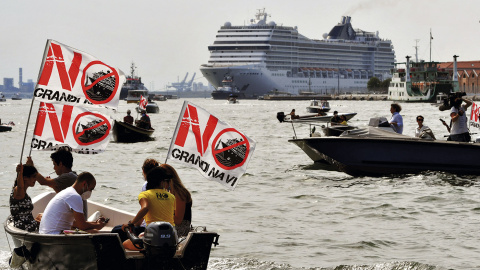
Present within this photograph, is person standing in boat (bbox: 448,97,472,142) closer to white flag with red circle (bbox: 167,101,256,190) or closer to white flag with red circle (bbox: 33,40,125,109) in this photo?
white flag with red circle (bbox: 167,101,256,190)

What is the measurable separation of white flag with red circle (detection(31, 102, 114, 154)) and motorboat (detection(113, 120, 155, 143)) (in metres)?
28.0

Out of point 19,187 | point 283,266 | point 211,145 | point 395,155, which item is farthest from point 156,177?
point 395,155

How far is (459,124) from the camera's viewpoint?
65.9 ft

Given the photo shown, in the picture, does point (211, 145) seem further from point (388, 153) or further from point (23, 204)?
point (388, 153)

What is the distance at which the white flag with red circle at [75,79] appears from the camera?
11164mm

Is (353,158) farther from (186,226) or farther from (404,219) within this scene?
(186,226)

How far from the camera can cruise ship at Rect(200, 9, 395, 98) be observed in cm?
17862

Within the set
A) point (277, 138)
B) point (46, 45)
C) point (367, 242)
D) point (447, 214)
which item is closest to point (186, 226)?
point (46, 45)

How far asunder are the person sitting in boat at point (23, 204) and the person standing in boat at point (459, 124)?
11.4 metres

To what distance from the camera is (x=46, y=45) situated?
1120 cm

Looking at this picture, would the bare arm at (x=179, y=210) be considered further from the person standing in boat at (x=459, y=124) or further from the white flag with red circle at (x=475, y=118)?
the white flag with red circle at (x=475, y=118)

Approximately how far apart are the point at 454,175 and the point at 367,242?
315 inches

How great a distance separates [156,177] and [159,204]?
11.5 inches

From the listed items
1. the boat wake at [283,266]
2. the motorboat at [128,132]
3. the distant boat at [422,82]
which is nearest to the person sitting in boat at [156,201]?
the boat wake at [283,266]
